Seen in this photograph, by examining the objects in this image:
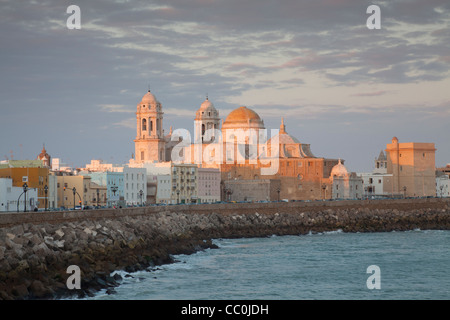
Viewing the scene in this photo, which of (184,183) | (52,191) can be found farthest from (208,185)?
(52,191)

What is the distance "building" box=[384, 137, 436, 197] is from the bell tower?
3021cm

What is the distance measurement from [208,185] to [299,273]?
59.7 metres

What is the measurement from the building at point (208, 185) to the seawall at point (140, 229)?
875 inches

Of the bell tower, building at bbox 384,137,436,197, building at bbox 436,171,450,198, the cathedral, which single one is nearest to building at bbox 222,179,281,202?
the cathedral

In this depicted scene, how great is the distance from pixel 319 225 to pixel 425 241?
1196 centimetres

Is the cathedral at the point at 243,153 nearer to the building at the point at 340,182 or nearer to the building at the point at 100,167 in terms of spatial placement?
the building at the point at 340,182

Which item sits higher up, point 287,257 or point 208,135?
point 208,135

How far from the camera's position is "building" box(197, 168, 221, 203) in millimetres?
97506

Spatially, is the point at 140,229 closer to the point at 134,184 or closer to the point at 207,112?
the point at 134,184

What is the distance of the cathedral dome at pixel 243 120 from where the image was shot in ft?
365

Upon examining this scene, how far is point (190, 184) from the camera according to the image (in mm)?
96062

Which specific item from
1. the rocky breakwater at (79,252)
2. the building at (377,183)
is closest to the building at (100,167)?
the building at (377,183)

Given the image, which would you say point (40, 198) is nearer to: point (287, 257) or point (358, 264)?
point (287, 257)
